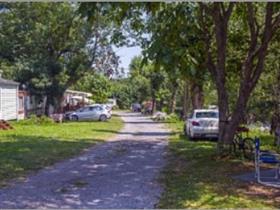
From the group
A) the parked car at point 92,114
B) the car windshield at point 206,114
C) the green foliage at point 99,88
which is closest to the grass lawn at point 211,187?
the car windshield at point 206,114

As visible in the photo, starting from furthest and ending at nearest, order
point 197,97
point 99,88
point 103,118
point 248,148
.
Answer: point 99,88, point 103,118, point 197,97, point 248,148

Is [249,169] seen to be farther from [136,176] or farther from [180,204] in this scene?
[180,204]

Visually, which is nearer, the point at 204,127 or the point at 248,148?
the point at 248,148

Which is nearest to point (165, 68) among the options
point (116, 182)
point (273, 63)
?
point (116, 182)

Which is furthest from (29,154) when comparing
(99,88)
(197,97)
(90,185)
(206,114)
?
(99,88)

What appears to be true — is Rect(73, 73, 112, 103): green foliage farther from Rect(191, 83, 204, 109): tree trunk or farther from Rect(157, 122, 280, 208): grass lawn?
Rect(157, 122, 280, 208): grass lawn

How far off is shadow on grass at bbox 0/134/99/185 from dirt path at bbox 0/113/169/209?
1.66 feet

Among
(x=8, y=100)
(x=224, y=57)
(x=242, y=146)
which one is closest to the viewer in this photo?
(x=224, y=57)

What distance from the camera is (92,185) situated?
32.7 ft

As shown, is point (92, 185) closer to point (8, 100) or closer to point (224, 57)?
point (224, 57)

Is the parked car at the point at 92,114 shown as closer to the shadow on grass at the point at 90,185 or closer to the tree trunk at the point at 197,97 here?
the tree trunk at the point at 197,97

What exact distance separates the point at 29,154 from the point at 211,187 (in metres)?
7.32

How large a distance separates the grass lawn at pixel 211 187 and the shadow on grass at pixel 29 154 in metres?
3.28

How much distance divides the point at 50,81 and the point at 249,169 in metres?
31.7
